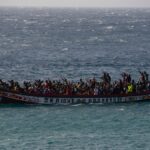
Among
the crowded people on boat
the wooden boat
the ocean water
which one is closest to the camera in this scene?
the ocean water

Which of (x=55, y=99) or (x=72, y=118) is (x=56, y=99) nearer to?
(x=55, y=99)

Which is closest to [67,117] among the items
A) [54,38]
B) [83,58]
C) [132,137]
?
[132,137]

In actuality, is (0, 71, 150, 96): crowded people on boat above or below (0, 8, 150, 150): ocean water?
above

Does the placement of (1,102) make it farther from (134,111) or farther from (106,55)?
(106,55)

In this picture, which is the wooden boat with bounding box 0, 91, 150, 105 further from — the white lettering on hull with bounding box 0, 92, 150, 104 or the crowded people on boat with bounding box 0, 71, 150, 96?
the crowded people on boat with bounding box 0, 71, 150, 96

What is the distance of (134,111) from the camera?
2120 inches

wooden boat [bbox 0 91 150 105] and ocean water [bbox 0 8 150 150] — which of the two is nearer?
ocean water [bbox 0 8 150 150]

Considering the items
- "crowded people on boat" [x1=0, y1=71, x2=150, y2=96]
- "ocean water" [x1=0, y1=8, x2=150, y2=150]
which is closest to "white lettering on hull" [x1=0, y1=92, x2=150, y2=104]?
"crowded people on boat" [x1=0, y1=71, x2=150, y2=96]

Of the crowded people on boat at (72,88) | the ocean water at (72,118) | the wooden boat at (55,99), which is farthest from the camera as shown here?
the crowded people on boat at (72,88)

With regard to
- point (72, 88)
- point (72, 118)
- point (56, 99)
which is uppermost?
point (72, 88)

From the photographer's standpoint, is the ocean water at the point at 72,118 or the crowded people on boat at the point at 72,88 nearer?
the ocean water at the point at 72,118

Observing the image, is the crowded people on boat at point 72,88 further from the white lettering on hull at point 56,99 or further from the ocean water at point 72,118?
the ocean water at point 72,118

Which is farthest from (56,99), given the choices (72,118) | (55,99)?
(72,118)

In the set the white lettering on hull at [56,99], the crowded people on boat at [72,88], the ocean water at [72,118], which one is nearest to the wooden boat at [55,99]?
the white lettering on hull at [56,99]
